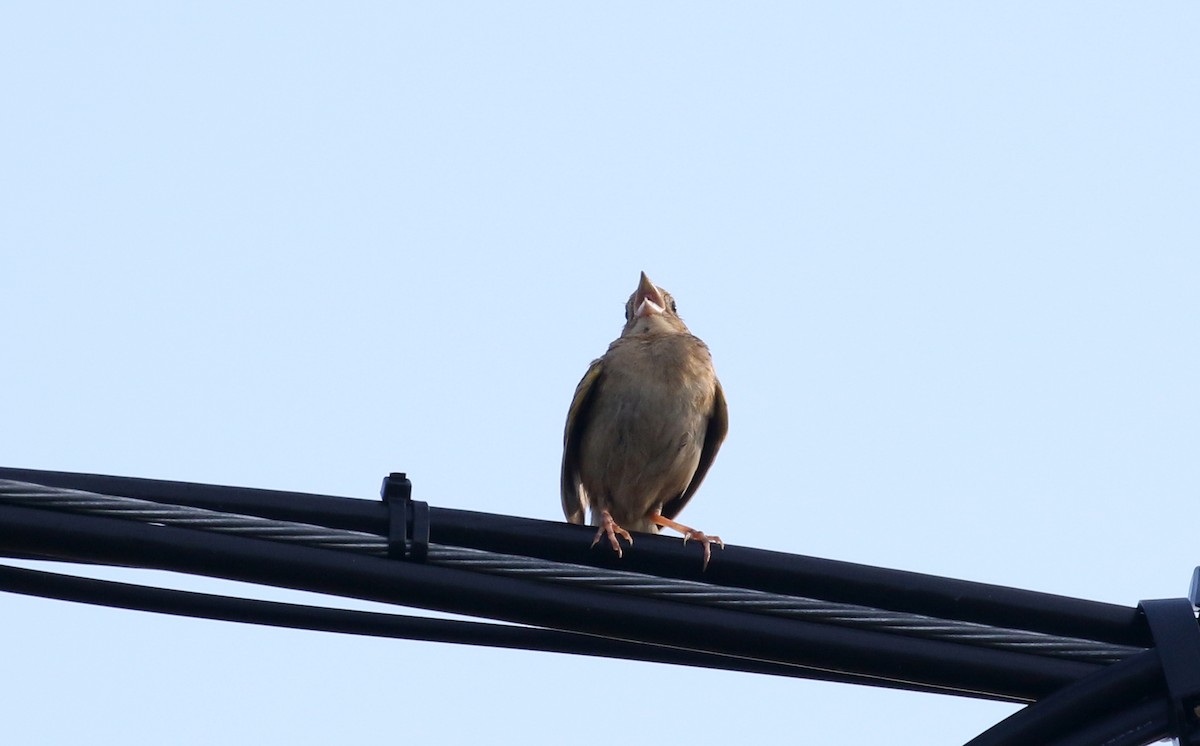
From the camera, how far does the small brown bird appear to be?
6.75m

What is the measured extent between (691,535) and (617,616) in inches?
58.9

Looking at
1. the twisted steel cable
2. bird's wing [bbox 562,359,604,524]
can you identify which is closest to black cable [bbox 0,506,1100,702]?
the twisted steel cable

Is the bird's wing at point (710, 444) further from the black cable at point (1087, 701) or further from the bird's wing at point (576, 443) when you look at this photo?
the black cable at point (1087, 701)

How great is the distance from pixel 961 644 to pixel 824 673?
1.09ft

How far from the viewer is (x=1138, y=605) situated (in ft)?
13.1

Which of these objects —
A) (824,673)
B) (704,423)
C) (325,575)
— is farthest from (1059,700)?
(704,423)

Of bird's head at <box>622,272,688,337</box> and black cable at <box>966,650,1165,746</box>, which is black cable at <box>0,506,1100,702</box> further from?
bird's head at <box>622,272,688,337</box>

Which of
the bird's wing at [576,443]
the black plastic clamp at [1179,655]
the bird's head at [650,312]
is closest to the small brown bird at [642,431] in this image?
the bird's wing at [576,443]

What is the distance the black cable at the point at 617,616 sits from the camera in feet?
12.1

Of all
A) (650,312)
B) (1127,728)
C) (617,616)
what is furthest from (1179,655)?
(650,312)

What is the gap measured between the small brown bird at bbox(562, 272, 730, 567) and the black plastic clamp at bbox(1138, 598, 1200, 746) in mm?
2860

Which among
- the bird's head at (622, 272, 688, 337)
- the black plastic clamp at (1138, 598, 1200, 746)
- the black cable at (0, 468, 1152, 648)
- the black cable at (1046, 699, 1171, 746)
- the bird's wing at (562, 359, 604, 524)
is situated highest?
the bird's head at (622, 272, 688, 337)

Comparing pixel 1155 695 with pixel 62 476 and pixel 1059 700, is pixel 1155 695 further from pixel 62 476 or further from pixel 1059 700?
pixel 62 476

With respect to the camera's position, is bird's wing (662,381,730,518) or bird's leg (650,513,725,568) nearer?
bird's leg (650,513,725,568)
